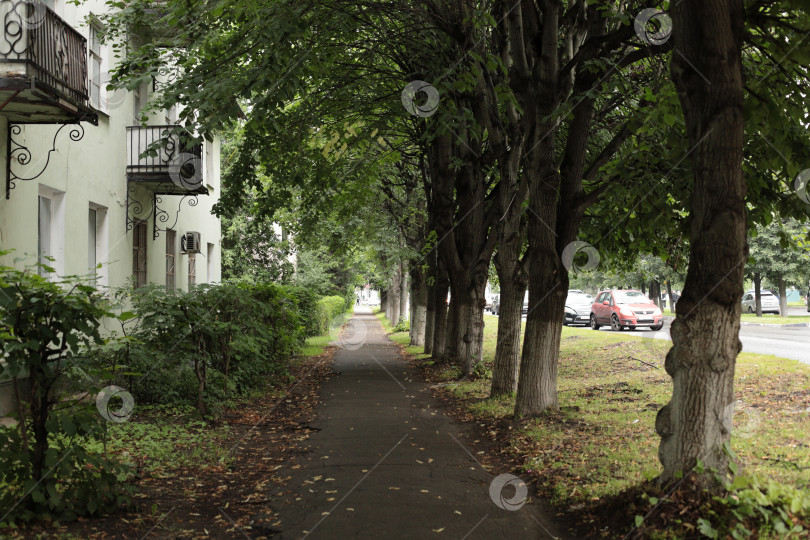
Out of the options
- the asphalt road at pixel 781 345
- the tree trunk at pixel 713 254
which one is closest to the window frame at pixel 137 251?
the tree trunk at pixel 713 254

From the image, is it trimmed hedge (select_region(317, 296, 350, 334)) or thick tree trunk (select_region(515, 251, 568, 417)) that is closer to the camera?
thick tree trunk (select_region(515, 251, 568, 417))

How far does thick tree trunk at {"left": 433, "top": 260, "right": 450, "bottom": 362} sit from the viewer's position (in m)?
18.4

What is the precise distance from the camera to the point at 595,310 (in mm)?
31734

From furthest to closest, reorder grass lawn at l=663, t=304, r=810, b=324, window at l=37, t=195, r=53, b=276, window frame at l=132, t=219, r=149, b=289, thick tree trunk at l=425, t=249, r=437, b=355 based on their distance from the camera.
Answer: grass lawn at l=663, t=304, r=810, b=324 < thick tree trunk at l=425, t=249, r=437, b=355 < window frame at l=132, t=219, r=149, b=289 < window at l=37, t=195, r=53, b=276

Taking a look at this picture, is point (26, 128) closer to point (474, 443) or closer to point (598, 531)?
point (474, 443)

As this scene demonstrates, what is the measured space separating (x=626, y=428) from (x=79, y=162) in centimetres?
945

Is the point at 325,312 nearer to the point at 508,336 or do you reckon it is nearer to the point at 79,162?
the point at 79,162

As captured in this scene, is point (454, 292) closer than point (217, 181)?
Yes

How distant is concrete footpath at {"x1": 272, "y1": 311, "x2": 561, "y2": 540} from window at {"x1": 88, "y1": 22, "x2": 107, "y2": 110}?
708 centimetres

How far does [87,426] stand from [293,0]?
611cm

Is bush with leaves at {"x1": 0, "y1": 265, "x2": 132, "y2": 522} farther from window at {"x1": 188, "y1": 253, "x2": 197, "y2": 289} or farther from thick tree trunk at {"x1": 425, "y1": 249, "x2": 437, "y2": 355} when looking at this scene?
thick tree trunk at {"x1": 425, "y1": 249, "x2": 437, "y2": 355}

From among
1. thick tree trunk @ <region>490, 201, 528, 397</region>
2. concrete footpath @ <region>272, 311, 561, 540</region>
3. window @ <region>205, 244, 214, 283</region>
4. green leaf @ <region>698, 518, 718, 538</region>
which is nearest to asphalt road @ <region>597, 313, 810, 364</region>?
thick tree trunk @ <region>490, 201, 528, 397</region>

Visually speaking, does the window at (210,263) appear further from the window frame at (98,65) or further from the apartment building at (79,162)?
the window frame at (98,65)

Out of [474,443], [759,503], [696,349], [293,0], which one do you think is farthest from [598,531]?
[293,0]
